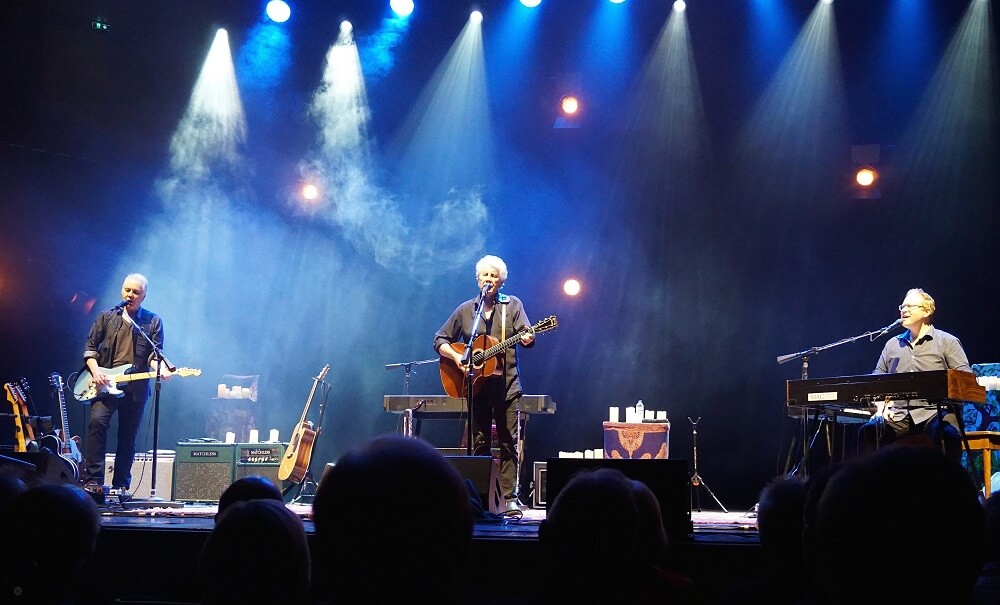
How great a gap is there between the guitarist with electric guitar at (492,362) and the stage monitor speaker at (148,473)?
12.7 feet

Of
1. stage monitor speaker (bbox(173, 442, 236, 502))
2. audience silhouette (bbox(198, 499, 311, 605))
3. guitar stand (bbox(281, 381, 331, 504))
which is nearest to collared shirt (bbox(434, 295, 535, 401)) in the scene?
guitar stand (bbox(281, 381, 331, 504))

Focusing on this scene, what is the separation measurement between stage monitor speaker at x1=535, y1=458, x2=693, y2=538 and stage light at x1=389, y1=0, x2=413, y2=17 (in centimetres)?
827

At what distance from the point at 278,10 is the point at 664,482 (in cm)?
900

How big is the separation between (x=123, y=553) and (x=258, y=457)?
5.68 meters

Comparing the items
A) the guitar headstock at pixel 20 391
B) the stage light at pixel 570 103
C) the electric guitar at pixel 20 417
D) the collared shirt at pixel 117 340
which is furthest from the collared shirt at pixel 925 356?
the guitar headstock at pixel 20 391

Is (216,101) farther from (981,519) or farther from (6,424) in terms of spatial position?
(981,519)

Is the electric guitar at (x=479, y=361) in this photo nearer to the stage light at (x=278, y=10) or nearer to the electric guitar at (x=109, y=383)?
Answer: the electric guitar at (x=109, y=383)

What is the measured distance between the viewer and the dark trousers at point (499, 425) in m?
7.27

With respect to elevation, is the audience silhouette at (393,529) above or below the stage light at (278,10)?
below

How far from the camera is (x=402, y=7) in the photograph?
11047 millimetres

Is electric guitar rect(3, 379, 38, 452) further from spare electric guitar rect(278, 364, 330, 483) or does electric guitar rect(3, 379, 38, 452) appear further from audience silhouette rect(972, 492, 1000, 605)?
audience silhouette rect(972, 492, 1000, 605)

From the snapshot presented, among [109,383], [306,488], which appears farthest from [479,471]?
[306,488]

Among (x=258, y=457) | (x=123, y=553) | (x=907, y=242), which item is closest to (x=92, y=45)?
(x=258, y=457)

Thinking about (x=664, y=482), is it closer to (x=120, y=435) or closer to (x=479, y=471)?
(x=479, y=471)
